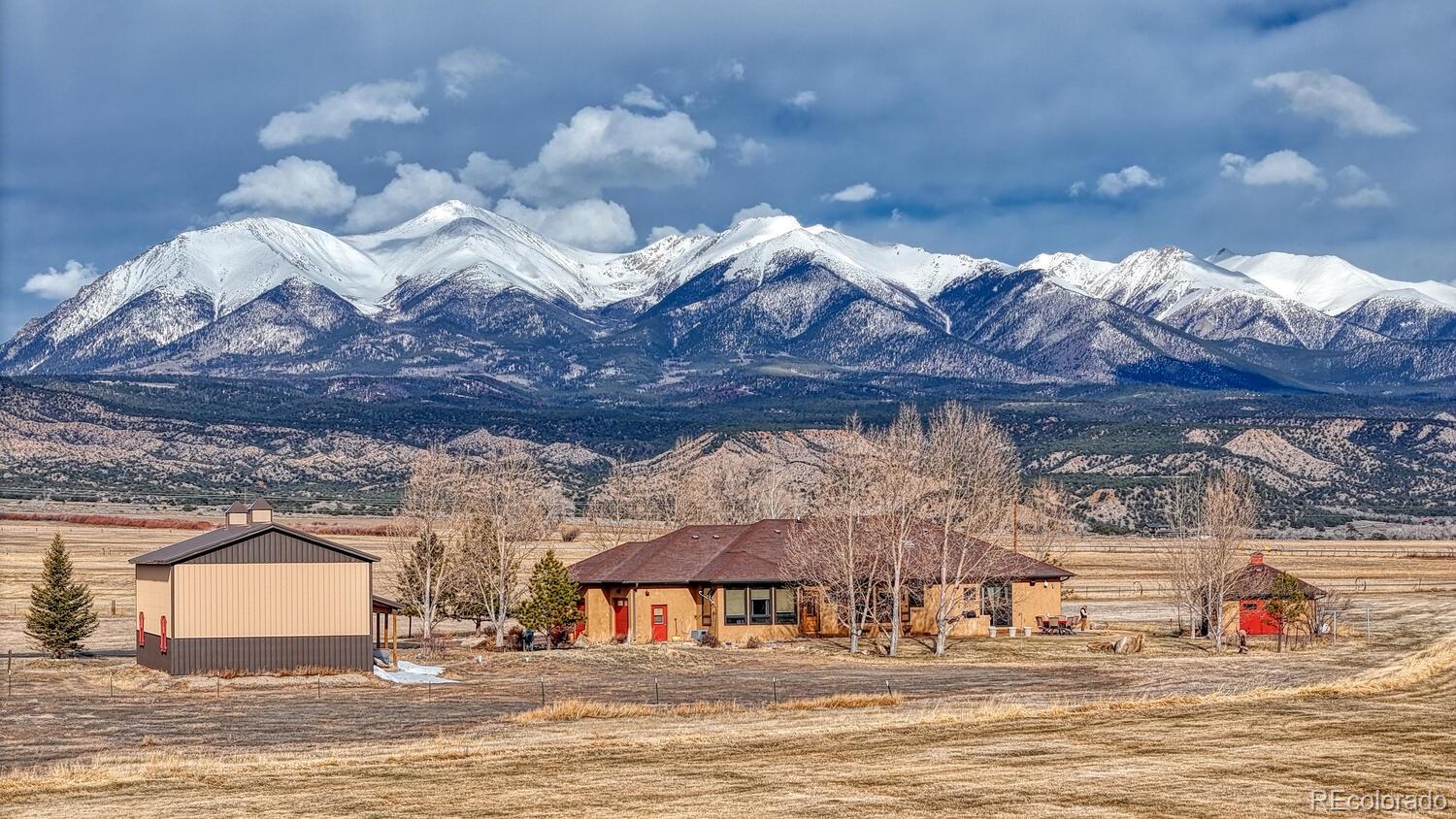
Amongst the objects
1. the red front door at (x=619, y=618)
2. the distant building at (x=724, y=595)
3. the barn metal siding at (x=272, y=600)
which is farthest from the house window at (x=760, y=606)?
the barn metal siding at (x=272, y=600)

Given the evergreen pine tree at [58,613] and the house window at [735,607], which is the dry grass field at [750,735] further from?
the house window at [735,607]

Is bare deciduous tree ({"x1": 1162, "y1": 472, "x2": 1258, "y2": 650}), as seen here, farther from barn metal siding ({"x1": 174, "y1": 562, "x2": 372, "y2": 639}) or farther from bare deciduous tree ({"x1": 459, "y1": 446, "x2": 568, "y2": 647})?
barn metal siding ({"x1": 174, "y1": 562, "x2": 372, "y2": 639})

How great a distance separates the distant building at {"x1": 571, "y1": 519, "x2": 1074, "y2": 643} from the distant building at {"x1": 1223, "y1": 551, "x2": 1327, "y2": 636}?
716 cm

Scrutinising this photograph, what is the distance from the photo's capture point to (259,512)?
208 feet

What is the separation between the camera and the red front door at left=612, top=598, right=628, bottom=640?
68562 millimetres

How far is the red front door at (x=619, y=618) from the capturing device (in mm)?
68562

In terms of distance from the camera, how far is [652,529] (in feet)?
371

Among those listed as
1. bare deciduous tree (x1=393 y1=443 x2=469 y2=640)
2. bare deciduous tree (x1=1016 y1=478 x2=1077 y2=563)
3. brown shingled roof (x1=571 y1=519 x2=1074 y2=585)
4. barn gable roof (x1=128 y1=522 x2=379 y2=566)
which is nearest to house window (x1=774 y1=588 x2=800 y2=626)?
brown shingled roof (x1=571 y1=519 x2=1074 y2=585)

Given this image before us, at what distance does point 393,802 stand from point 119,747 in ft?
36.7

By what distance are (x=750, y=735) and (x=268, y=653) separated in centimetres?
2397

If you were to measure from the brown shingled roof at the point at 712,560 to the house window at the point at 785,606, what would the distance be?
3.79 feet

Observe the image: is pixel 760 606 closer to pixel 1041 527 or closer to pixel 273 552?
pixel 273 552

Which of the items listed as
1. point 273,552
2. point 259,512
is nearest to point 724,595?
point 259,512

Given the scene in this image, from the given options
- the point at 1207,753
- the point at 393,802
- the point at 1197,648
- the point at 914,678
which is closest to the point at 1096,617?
the point at 1197,648
